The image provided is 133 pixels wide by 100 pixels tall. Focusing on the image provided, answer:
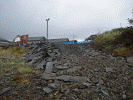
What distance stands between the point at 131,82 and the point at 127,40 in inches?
154

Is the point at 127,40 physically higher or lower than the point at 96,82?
higher

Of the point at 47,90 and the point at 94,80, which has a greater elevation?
the point at 94,80

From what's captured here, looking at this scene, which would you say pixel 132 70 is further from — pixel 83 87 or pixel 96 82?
pixel 83 87

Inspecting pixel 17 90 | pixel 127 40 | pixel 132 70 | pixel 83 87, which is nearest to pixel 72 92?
pixel 83 87

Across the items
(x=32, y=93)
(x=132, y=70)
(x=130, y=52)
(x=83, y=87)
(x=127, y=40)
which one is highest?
(x=127, y=40)

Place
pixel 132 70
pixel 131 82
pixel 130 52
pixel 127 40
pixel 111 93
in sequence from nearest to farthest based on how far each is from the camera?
1. pixel 111 93
2. pixel 131 82
3. pixel 132 70
4. pixel 130 52
5. pixel 127 40

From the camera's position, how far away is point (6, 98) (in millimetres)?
2570

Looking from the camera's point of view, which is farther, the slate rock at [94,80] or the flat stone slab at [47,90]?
the slate rock at [94,80]

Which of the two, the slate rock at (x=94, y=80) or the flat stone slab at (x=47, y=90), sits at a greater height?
the slate rock at (x=94, y=80)

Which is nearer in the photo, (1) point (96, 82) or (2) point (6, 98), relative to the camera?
(2) point (6, 98)

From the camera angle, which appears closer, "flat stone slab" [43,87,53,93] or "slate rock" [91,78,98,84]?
"flat stone slab" [43,87,53,93]

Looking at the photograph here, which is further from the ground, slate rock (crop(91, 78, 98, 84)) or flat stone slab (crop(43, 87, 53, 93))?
slate rock (crop(91, 78, 98, 84))

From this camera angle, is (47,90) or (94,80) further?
(94,80)

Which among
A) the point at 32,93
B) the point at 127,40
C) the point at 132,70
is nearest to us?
the point at 32,93
